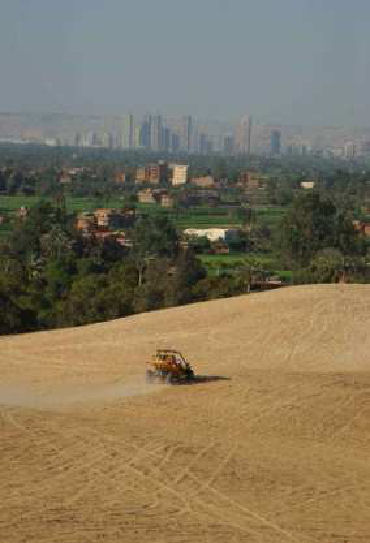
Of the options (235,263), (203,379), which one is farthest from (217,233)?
(203,379)

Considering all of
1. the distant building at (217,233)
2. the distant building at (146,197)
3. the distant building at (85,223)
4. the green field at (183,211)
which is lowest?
the distant building at (146,197)

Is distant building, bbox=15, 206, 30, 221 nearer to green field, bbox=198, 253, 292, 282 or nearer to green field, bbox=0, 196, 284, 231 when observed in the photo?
green field, bbox=0, 196, 284, 231

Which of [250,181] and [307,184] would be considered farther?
[250,181]

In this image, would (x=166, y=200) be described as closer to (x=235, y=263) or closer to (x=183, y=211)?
(x=183, y=211)

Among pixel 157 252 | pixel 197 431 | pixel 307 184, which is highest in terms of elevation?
pixel 197 431

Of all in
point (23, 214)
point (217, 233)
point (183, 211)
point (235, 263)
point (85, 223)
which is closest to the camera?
point (235, 263)

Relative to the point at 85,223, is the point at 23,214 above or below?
below

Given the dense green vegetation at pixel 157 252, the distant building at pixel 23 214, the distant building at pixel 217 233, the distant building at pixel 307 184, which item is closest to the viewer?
the dense green vegetation at pixel 157 252

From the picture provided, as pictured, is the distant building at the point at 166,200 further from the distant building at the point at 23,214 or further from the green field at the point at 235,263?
the green field at the point at 235,263

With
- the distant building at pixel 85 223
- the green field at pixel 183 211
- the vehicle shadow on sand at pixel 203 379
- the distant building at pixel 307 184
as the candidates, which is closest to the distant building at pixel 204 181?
Answer: the distant building at pixel 307 184
